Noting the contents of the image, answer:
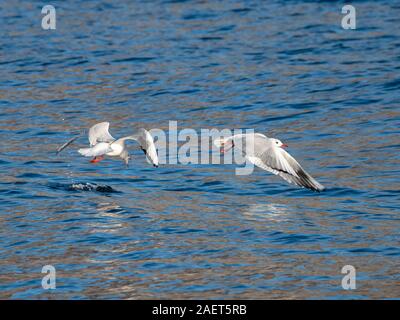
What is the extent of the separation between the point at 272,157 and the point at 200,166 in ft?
6.48

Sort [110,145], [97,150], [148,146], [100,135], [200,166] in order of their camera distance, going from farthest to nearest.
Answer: [200,166], [100,135], [110,145], [97,150], [148,146]

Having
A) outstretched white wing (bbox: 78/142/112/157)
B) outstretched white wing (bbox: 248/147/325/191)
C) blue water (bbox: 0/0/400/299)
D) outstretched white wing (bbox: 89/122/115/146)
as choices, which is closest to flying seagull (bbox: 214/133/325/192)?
outstretched white wing (bbox: 248/147/325/191)

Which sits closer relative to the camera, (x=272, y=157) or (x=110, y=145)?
(x=110, y=145)

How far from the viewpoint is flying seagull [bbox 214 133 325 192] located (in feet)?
41.7

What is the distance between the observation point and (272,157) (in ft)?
42.3

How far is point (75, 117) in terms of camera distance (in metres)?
17.7

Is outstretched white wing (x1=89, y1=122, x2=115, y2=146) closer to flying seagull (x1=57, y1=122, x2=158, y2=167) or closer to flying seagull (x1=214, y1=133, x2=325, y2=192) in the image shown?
flying seagull (x1=57, y1=122, x2=158, y2=167)

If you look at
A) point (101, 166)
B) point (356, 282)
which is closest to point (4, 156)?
point (101, 166)

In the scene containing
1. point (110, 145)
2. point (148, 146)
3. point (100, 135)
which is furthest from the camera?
point (100, 135)

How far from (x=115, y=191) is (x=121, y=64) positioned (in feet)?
28.4

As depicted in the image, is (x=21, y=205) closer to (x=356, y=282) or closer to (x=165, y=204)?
(x=165, y=204)

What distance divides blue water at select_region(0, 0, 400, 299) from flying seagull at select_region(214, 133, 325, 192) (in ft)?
0.90

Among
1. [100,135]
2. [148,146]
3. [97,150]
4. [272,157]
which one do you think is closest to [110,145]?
[97,150]

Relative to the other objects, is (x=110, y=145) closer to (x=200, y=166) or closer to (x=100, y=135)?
(x=100, y=135)
